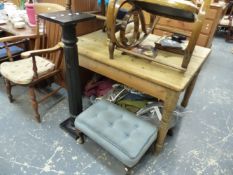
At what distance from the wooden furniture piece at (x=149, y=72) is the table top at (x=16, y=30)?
2.00ft

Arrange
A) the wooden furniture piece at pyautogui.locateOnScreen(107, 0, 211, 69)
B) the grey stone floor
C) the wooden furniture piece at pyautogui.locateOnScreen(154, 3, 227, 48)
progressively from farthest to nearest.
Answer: the wooden furniture piece at pyautogui.locateOnScreen(154, 3, 227, 48)
the grey stone floor
the wooden furniture piece at pyautogui.locateOnScreen(107, 0, 211, 69)

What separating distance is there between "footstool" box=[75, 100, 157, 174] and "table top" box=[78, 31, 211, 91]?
12.8 inches

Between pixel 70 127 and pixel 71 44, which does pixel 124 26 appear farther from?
pixel 70 127

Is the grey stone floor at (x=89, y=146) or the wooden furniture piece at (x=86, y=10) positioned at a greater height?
the wooden furniture piece at (x=86, y=10)

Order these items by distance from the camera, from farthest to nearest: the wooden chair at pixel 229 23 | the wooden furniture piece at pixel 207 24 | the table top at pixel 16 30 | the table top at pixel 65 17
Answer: the wooden chair at pixel 229 23 → the wooden furniture piece at pixel 207 24 → the table top at pixel 16 30 → the table top at pixel 65 17

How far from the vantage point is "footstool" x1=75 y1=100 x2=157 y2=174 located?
1.13 meters

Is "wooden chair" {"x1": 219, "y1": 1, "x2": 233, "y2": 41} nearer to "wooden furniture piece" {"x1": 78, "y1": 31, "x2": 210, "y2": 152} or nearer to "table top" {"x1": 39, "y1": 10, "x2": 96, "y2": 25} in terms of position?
"wooden furniture piece" {"x1": 78, "y1": 31, "x2": 210, "y2": 152}

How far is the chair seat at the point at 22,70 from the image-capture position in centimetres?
150

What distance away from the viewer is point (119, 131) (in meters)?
1.24

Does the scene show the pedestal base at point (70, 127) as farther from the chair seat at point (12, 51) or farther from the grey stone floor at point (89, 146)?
the chair seat at point (12, 51)

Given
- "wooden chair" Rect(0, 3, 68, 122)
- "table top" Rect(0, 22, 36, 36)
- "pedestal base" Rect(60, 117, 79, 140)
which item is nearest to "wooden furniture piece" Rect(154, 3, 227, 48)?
"wooden chair" Rect(0, 3, 68, 122)

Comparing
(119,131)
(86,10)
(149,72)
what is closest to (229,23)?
(86,10)

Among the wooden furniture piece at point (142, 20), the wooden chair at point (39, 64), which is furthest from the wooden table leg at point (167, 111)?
the wooden chair at point (39, 64)

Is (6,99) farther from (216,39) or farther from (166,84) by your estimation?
(216,39)
